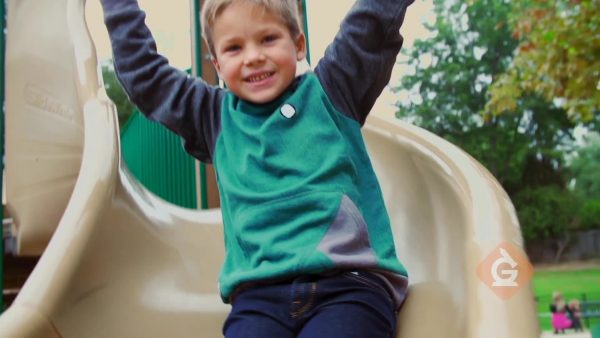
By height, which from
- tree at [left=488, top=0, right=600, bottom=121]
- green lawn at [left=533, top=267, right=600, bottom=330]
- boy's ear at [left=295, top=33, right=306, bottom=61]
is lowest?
green lawn at [left=533, top=267, right=600, bottom=330]

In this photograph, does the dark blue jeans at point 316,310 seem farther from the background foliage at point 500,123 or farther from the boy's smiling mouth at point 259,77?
the background foliage at point 500,123

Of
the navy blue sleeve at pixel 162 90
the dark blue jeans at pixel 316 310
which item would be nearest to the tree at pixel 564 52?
the navy blue sleeve at pixel 162 90

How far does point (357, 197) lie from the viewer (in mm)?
887

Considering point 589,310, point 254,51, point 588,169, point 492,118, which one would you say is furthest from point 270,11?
point 588,169

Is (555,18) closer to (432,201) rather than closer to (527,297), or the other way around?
(432,201)

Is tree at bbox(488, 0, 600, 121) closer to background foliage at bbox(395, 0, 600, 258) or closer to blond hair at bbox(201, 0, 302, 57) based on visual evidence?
blond hair at bbox(201, 0, 302, 57)

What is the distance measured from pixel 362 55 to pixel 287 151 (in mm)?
173

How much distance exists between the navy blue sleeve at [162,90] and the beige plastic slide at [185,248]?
0.72ft

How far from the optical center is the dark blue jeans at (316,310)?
77 cm

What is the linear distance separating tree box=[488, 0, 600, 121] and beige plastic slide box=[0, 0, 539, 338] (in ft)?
8.34

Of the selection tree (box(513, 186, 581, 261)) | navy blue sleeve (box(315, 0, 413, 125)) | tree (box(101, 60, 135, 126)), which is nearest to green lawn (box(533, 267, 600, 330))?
tree (box(513, 186, 581, 261))

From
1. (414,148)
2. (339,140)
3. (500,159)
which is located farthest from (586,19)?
(500,159)

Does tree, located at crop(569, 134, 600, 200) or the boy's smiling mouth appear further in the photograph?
tree, located at crop(569, 134, 600, 200)

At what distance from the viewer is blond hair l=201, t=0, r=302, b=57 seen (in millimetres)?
927
